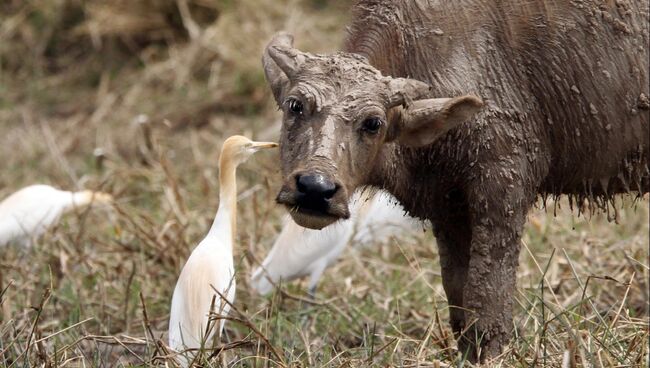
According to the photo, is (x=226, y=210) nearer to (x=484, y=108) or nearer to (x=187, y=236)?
(x=484, y=108)

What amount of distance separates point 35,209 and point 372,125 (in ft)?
11.0

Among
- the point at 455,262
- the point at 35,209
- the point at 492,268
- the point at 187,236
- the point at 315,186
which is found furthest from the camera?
the point at 35,209

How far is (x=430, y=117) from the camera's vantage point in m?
3.93

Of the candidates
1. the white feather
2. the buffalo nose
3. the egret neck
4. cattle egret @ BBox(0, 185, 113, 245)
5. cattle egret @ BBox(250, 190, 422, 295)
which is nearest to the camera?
the buffalo nose

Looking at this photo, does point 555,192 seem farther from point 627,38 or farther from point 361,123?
point 361,123

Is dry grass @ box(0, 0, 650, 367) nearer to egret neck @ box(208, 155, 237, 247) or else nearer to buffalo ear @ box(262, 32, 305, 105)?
egret neck @ box(208, 155, 237, 247)

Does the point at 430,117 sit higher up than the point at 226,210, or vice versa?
the point at 430,117

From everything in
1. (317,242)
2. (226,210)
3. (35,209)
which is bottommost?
(35,209)

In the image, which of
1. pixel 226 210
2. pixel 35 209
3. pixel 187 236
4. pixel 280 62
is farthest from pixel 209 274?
pixel 35 209

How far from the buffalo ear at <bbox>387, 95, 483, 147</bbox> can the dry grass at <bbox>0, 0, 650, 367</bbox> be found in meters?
0.63

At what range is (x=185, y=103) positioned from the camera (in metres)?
9.73

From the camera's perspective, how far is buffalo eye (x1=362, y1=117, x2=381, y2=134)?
3836 mm

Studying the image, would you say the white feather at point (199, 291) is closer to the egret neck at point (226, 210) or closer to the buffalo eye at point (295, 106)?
the egret neck at point (226, 210)

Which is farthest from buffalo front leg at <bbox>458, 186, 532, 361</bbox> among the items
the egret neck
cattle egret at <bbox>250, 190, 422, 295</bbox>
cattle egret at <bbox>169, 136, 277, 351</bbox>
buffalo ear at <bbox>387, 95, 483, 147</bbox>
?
cattle egret at <bbox>250, 190, 422, 295</bbox>
